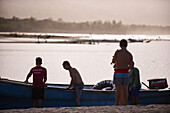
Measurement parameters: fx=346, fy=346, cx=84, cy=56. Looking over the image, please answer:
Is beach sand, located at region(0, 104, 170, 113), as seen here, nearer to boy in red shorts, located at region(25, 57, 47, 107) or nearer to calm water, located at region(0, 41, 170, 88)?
boy in red shorts, located at region(25, 57, 47, 107)

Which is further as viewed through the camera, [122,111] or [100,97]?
[100,97]

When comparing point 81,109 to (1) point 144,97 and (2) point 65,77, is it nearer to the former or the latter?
(1) point 144,97

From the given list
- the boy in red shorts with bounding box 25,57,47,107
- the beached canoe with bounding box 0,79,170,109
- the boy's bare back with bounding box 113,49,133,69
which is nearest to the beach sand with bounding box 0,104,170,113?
the boy's bare back with bounding box 113,49,133,69

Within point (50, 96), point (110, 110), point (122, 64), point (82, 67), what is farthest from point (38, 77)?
point (82, 67)

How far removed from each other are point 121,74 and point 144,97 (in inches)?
190

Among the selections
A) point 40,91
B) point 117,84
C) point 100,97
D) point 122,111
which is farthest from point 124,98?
point 100,97

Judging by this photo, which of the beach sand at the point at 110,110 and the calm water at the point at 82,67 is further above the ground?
the calm water at the point at 82,67

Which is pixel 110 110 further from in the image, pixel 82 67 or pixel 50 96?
pixel 82 67

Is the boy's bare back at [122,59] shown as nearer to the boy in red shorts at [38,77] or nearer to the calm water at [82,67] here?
the boy in red shorts at [38,77]

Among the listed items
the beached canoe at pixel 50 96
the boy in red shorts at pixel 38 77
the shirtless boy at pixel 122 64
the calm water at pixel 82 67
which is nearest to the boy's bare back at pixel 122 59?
the shirtless boy at pixel 122 64

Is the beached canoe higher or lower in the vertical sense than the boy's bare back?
lower

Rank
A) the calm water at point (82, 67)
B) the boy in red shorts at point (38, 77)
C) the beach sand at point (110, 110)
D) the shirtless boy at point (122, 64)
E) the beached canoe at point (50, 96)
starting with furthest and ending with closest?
the calm water at point (82, 67)
the beached canoe at point (50, 96)
the boy in red shorts at point (38, 77)
the shirtless boy at point (122, 64)
the beach sand at point (110, 110)

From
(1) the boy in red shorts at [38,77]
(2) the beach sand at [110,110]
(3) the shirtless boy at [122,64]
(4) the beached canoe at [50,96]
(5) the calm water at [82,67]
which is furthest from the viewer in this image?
(5) the calm water at [82,67]

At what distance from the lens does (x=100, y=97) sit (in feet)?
42.8
